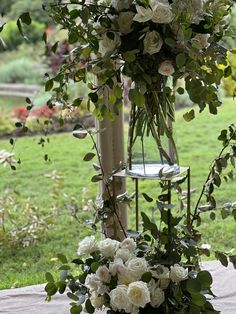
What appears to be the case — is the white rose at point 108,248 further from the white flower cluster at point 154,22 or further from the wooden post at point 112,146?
the wooden post at point 112,146

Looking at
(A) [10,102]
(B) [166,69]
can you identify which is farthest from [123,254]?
(A) [10,102]

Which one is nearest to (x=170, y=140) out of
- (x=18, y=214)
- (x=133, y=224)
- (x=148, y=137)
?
(x=148, y=137)

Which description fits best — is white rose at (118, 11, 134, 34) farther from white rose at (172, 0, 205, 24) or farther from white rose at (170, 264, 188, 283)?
white rose at (170, 264, 188, 283)

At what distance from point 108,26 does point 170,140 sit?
0.33 meters

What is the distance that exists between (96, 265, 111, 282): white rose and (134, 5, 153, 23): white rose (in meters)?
0.58

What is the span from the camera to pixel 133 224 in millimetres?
3039

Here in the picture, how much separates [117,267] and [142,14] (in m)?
0.59

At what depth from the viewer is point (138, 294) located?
1.52 metres

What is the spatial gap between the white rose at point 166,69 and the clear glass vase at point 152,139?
10cm

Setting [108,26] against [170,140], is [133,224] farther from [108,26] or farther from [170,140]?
[108,26]

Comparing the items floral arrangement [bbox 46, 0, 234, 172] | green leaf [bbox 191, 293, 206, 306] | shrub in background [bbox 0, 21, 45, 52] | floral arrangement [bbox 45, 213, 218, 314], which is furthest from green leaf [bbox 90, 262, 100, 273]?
shrub in background [bbox 0, 21, 45, 52]

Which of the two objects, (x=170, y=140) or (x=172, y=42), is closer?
(x=172, y=42)

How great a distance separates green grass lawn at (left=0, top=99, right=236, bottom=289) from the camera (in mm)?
2861

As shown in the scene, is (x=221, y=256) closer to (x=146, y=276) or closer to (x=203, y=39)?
(x=146, y=276)
